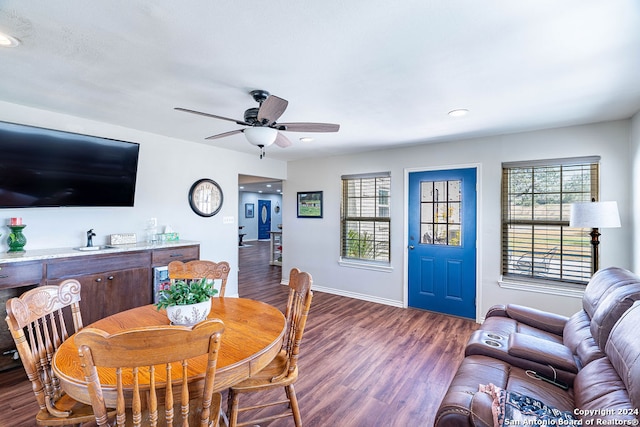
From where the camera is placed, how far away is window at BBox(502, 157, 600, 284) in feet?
11.1

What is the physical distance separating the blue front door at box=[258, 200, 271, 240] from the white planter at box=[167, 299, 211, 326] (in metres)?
12.6

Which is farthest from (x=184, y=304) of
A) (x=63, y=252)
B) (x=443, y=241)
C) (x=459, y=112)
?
(x=443, y=241)

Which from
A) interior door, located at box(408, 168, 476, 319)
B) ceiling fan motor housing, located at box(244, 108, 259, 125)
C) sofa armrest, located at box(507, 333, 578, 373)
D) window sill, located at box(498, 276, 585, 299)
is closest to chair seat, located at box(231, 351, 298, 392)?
sofa armrest, located at box(507, 333, 578, 373)

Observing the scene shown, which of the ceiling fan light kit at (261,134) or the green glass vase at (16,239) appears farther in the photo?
the green glass vase at (16,239)

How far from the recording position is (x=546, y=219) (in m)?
3.58

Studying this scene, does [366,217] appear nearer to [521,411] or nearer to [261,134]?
[261,134]

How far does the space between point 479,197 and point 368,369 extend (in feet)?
8.49

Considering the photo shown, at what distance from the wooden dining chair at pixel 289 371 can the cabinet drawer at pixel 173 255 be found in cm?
201

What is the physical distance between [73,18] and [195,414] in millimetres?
2038

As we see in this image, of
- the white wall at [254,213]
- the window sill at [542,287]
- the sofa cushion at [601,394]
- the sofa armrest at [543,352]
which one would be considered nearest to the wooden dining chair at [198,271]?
the sofa armrest at [543,352]

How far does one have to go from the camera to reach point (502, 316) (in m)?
2.66

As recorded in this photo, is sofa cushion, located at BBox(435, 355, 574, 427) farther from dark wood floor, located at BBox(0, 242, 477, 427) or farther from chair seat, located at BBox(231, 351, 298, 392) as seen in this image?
chair seat, located at BBox(231, 351, 298, 392)

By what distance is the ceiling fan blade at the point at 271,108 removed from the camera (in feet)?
6.01

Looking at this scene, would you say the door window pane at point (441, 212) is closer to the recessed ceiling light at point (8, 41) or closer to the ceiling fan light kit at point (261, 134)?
the ceiling fan light kit at point (261, 134)
